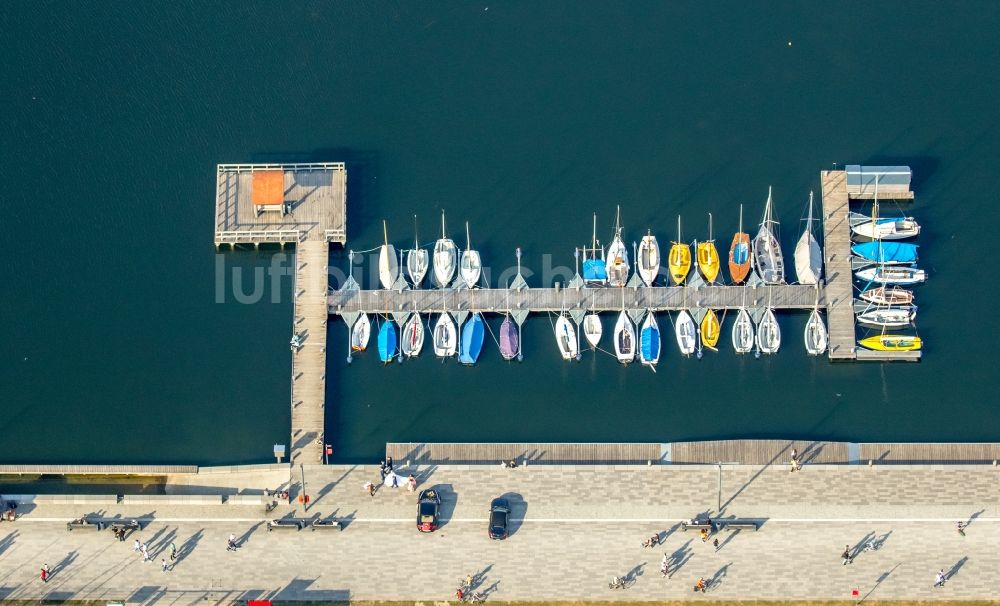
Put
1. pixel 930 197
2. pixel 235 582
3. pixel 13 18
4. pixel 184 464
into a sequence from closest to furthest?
pixel 235 582 < pixel 184 464 < pixel 930 197 < pixel 13 18

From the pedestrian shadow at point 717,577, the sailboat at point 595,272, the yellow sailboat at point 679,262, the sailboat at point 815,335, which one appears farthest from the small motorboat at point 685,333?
the pedestrian shadow at point 717,577

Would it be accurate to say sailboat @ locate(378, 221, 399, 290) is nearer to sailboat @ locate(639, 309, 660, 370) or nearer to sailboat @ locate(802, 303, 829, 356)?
sailboat @ locate(639, 309, 660, 370)

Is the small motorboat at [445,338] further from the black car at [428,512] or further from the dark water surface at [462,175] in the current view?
the black car at [428,512]

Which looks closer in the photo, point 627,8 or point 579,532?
point 579,532

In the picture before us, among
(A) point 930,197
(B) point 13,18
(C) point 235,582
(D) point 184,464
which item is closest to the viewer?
(C) point 235,582

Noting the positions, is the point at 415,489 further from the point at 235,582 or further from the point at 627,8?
the point at 627,8

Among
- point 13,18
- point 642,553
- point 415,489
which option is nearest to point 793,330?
point 642,553

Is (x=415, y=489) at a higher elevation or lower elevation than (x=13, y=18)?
lower

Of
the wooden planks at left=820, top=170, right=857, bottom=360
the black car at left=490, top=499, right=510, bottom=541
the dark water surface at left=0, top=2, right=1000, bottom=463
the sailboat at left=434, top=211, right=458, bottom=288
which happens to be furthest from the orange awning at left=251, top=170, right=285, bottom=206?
the wooden planks at left=820, top=170, right=857, bottom=360
